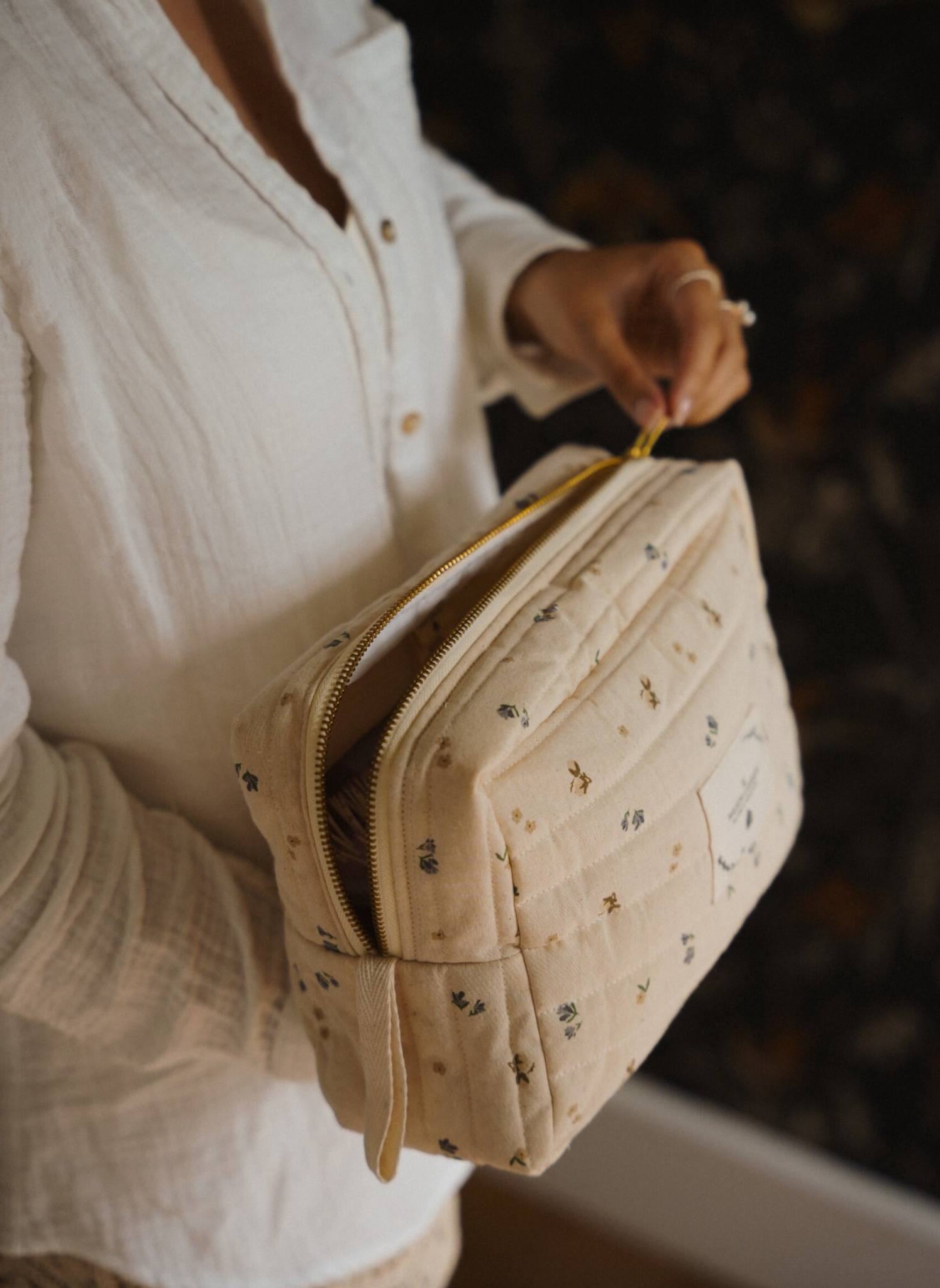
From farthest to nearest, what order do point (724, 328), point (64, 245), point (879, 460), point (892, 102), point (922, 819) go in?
point (922, 819)
point (879, 460)
point (892, 102)
point (724, 328)
point (64, 245)

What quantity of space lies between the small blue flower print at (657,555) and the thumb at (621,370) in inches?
5.2

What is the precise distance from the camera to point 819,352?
40.1 inches

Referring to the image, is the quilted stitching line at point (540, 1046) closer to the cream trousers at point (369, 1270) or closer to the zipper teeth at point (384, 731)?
the zipper teeth at point (384, 731)

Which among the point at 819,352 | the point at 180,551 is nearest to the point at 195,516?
the point at 180,551

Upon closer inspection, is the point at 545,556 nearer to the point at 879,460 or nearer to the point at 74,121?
the point at 74,121

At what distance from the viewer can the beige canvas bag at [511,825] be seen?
1.42 feet

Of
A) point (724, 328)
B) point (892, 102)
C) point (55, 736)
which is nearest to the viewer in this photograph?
point (55, 736)

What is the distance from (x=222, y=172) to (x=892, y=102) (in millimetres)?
714

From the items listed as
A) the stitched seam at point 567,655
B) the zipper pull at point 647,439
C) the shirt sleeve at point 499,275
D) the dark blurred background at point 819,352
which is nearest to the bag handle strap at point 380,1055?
the stitched seam at point 567,655

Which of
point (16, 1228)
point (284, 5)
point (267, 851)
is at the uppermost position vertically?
point (284, 5)

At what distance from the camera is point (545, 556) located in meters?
0.53

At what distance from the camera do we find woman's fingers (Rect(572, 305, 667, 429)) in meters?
0.66

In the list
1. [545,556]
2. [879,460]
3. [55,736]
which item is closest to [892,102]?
[879,460]

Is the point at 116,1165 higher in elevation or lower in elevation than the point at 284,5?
lower
